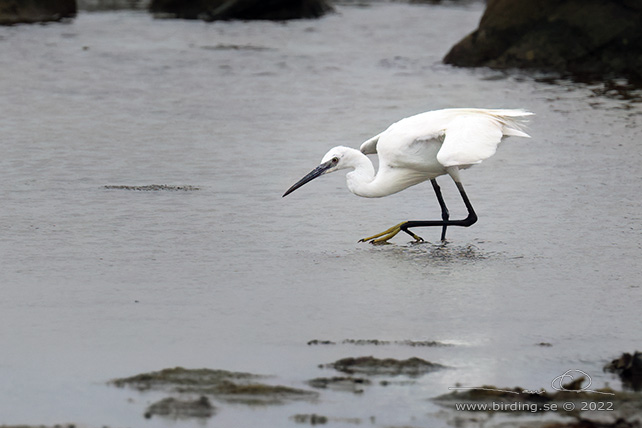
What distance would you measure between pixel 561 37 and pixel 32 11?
37.6 feet

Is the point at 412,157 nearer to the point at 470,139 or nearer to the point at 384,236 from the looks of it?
the point at 470,139

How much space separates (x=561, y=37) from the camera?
1644cm

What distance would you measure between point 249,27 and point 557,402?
19642 millimetres

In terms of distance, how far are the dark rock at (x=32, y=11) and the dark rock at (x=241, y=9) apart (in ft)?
7.49

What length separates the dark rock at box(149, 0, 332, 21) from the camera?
24.7m

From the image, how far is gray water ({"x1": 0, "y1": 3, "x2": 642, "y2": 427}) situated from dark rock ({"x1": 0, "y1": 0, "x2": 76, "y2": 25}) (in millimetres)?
8756

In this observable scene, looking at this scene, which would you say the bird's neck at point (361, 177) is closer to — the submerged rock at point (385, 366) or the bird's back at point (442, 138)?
the bird's back at point (442, 138)

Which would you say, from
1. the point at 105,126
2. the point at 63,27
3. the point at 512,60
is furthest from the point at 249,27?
the point at 105,126

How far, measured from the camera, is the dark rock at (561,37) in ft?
53.0

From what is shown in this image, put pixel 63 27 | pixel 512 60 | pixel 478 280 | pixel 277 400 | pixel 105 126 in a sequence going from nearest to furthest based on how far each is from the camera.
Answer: pixel 277 400 < pixel 478 280 < pixel 105 126 < pixel 512 60 < pixel 63 27

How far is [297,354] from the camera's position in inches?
191

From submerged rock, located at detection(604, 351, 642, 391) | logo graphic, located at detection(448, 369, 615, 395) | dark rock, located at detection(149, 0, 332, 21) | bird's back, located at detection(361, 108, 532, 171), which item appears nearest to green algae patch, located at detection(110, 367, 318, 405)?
logo graphic, located at detection(448, 369, 615, 395)

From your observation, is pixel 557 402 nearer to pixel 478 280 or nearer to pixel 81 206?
pixel 478 280

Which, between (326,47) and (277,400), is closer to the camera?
(277,400)
